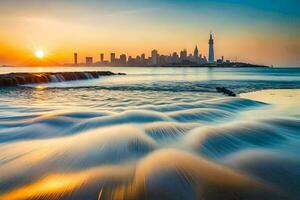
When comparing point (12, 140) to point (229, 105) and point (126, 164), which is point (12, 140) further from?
point (229, 105)

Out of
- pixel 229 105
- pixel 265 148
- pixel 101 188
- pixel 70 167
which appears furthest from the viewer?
pixel 229 105

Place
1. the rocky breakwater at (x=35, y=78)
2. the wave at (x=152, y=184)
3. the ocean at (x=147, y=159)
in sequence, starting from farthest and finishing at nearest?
the rocky breakwater at (x=35, y=78), the ocean at (x=147, y=159), the wave at (x=152, y=184)

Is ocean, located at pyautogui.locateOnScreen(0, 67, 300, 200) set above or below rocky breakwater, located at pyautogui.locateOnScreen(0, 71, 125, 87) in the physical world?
below

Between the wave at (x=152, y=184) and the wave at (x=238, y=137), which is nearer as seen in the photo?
the wave at (x=152, y=184)

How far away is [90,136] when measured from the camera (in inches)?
267

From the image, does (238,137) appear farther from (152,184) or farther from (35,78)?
(35,78)

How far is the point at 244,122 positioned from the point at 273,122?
0.89m

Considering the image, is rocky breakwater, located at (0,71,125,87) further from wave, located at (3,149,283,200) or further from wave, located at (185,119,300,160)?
wave, located at (3,149,283,200)

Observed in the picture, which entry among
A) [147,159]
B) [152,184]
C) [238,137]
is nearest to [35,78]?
[238,137]

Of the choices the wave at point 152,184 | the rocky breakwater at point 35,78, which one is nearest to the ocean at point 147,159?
the wave at point 152,184

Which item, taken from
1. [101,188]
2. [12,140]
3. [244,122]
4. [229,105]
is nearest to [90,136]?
[12,140]

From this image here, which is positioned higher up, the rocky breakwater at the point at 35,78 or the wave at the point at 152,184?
the rocky breakwater at the point at 35,78

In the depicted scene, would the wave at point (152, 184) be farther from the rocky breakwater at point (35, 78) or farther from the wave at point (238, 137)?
the rocky breakwater at point (35, 78)

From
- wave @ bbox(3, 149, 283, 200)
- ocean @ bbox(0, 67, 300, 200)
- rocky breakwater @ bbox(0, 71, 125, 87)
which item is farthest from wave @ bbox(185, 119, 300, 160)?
rocky breakwater @ bbox(0, 71, 125, 87)
